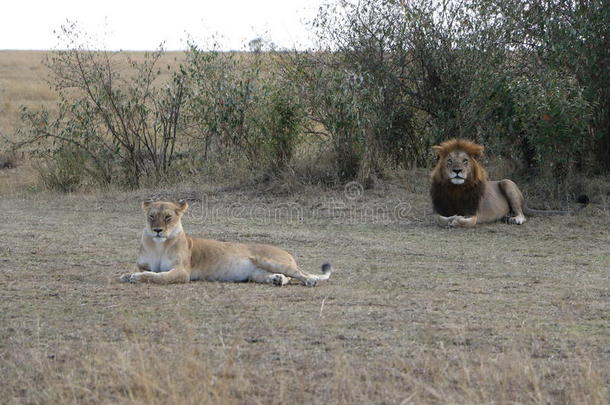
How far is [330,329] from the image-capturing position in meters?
5.64

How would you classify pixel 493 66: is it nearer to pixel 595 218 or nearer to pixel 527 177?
pixel 527 177

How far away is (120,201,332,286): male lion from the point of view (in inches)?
277

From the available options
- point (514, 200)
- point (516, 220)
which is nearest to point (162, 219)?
point (516, 220)

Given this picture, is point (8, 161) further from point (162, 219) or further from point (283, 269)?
point (283, 269)

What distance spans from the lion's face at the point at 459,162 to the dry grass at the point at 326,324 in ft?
3.07

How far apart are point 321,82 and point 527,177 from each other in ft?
9.96

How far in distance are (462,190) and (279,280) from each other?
442 centimetres

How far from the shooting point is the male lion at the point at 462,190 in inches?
432

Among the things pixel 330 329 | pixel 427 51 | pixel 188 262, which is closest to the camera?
pixel 330 329

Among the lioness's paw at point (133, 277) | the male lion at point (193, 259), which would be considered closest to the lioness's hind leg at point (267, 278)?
the male lion at point (193, 259)

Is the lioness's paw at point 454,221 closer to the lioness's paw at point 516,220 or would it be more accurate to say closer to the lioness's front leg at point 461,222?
the lioness's front leg at point 461,222

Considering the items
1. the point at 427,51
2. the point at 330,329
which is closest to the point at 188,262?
the point at 330,329

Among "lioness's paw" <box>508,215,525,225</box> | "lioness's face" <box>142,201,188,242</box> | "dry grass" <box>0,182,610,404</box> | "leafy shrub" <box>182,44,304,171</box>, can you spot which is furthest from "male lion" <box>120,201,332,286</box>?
"leafy shrub" <box>182,44,304,171</box>

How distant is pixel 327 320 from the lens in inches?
231
